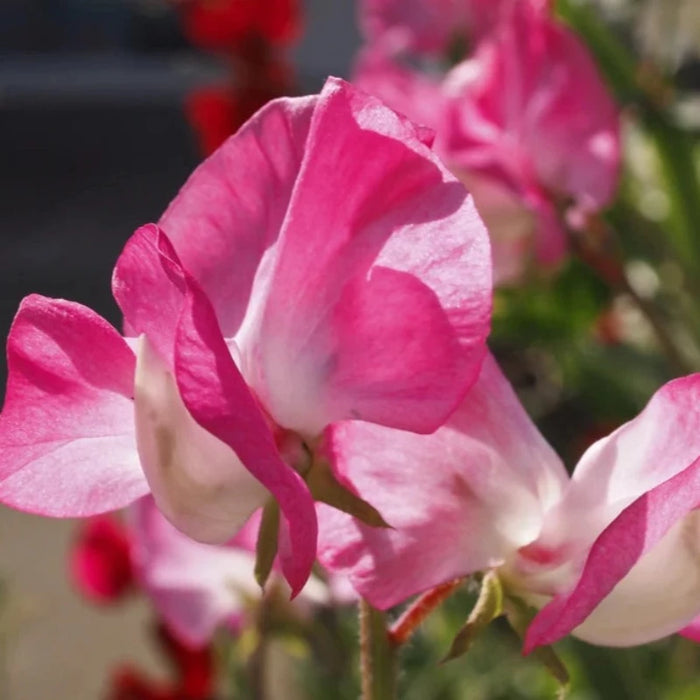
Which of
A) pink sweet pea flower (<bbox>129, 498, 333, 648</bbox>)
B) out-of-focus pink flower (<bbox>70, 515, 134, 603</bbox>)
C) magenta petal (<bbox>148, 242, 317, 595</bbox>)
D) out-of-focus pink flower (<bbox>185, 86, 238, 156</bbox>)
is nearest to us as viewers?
magenta petal (<bbox>148, 242, 317, 595</bbox>)

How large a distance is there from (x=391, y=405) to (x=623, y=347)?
2.80ft

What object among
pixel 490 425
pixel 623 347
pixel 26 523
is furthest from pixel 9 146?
pixel 490 425

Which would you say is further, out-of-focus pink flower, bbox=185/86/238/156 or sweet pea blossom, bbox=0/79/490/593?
out-of-focus pink flower, bbox=185/86/238/156

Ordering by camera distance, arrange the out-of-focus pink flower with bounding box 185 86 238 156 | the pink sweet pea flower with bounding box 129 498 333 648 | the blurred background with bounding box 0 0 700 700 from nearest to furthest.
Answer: the pink sweet pea flower with bounding box 129 498 333 648, the blurred background with bounding box 0 0 700 700, the out-of-focus pink flower with bounding box 185 86 238 156

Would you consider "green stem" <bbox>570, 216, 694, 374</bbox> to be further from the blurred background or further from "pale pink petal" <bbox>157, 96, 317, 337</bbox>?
"pale pink petal" <bbox>157, 96, 317, 337</bbox>

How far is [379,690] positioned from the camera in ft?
0.99

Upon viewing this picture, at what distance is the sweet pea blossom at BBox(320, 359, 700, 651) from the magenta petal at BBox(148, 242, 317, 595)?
47mm

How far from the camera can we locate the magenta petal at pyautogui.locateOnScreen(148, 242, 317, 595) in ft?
Answer: 0.87


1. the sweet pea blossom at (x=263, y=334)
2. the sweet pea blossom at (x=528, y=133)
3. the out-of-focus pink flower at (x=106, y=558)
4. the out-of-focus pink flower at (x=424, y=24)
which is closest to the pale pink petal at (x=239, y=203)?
the sweet pea blossom at (x=263, y=334)

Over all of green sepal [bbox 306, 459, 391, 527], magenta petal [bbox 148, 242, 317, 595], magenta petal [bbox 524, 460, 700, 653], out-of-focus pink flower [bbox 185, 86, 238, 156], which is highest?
magenta petal [bbox 148, 242, 317, 595]

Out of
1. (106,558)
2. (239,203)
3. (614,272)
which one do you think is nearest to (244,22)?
(106,558)

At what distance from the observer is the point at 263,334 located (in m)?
0.31

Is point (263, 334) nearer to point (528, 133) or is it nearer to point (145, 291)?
point (145, 291)

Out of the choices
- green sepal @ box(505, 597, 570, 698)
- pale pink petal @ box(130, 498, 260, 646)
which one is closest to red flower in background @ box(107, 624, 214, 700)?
pale pink petal @ box(130, 498, 260, 646)
